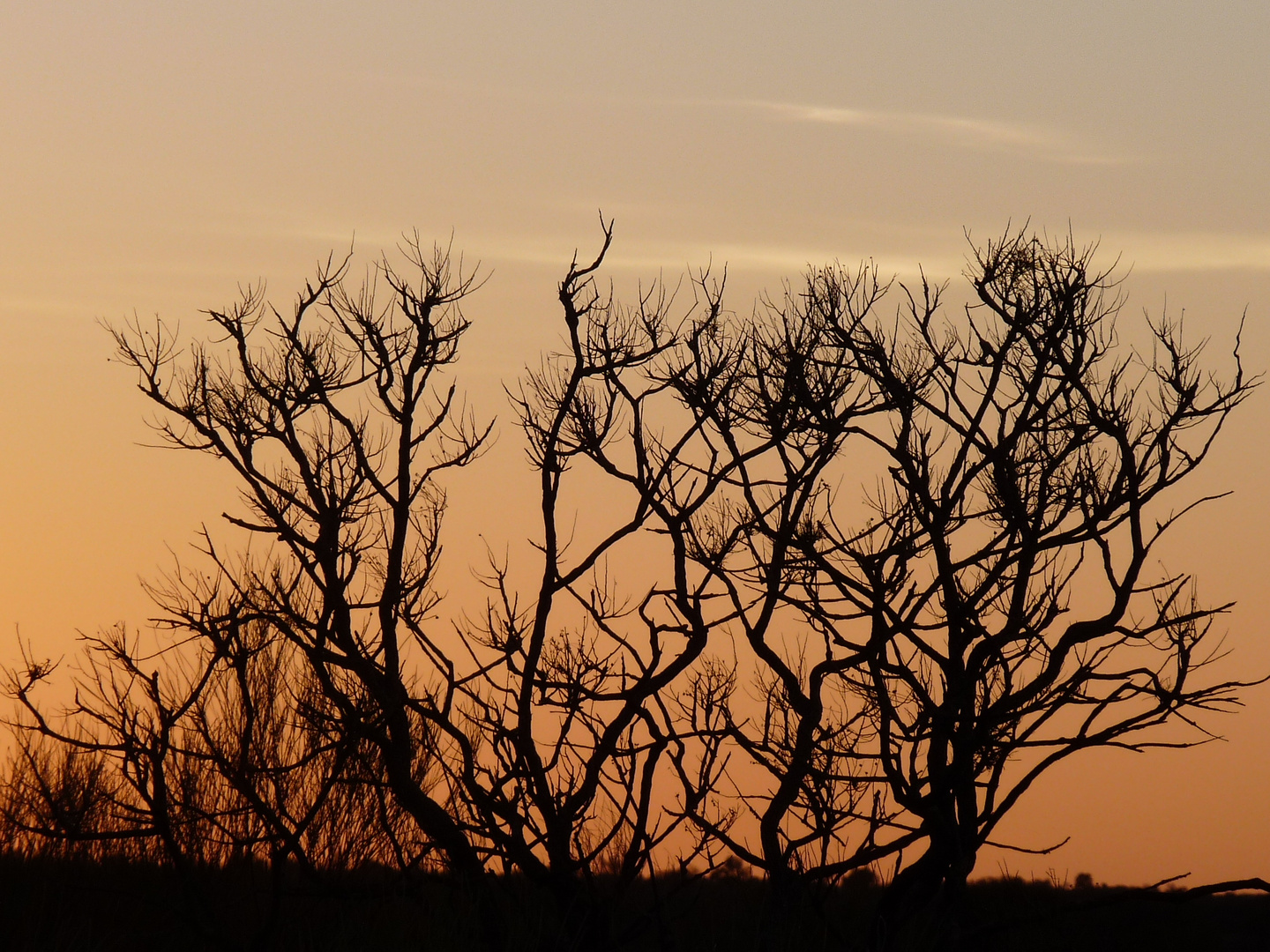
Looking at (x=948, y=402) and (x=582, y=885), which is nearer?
(x=582, y=885)

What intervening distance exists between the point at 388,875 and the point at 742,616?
4.08 m

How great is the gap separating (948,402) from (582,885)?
225 inches

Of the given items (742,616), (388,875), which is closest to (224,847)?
(388,875)

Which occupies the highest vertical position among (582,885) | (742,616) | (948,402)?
(948,402)

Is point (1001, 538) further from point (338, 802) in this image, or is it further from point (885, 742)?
point (338, 802)

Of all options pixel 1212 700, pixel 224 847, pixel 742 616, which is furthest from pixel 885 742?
pixel 224 847

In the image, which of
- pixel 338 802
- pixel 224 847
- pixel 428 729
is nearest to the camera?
pixel 428 729

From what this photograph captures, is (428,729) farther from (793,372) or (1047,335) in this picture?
(1047,335)

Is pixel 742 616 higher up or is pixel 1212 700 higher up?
pixel 742 616

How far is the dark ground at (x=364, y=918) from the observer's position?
32.1ft

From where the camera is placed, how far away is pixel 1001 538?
12.4m

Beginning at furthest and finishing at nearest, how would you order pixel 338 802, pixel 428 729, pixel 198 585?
pixel 338 802, pixel 428 729, pixel 198 585

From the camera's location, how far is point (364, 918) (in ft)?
33.7

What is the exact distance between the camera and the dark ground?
980 cm
